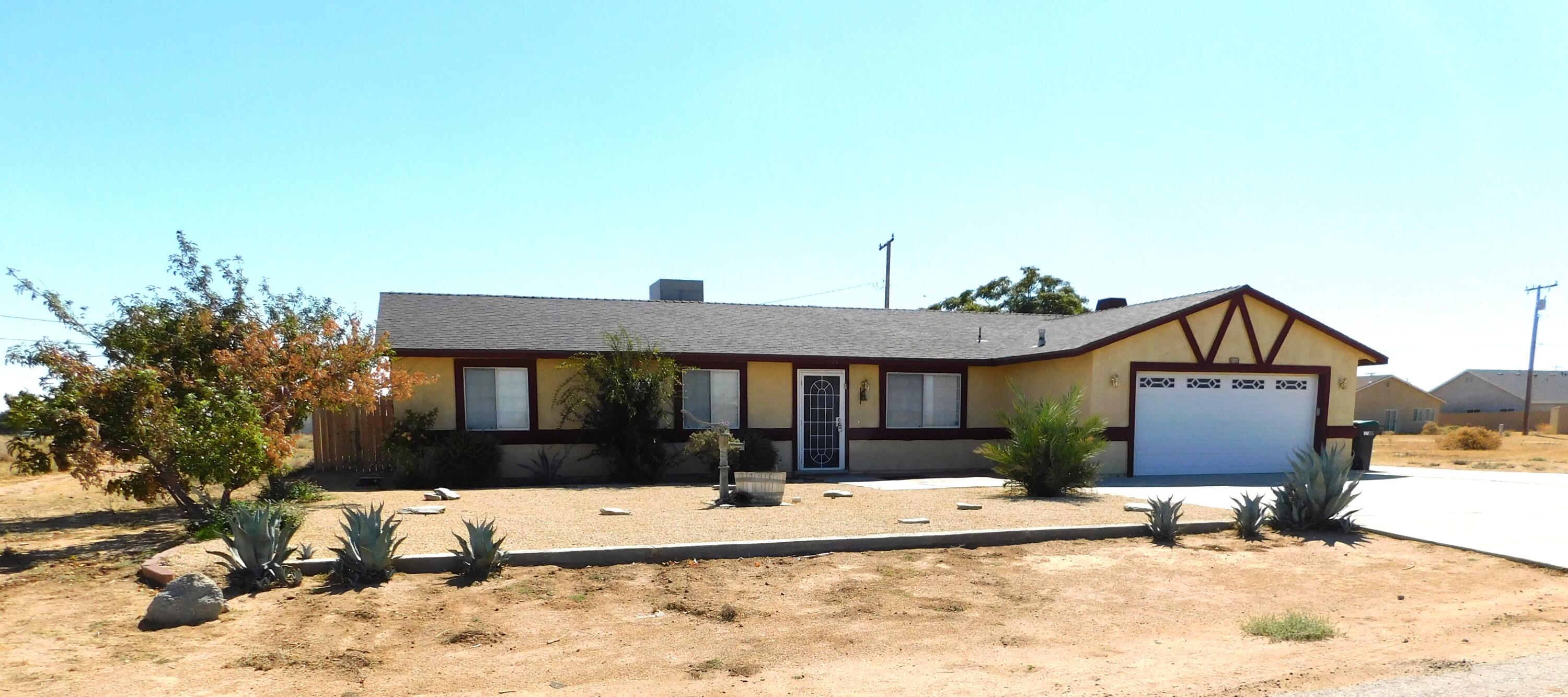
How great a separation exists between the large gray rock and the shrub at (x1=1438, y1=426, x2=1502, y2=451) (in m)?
38.2

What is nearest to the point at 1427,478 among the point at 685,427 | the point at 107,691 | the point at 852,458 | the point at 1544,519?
the point at 1544,519

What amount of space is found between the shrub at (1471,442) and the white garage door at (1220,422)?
19.7 metres

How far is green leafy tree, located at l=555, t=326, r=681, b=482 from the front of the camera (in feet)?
49.5

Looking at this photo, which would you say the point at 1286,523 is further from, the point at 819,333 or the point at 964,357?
the point at 819,333

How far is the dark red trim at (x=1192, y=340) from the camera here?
16.9 m

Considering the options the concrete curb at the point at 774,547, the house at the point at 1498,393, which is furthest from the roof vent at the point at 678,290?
the house at the point at 1498,393

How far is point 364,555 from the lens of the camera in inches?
277

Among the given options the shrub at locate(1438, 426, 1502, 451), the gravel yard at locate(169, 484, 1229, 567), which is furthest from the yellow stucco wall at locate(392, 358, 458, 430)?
the shrub at locate(1438, 426, 1502, 451)

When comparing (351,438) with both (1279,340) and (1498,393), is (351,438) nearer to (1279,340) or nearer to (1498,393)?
(1279,340)

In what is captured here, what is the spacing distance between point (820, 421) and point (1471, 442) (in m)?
29.6

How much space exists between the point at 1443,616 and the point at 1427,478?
12178 mm

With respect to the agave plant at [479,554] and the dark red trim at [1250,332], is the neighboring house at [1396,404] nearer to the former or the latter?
the dark red trim at [1250,332]

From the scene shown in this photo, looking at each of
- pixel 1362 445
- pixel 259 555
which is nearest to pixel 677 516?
pixel 259 555

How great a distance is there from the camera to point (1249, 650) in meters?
5.64
